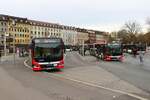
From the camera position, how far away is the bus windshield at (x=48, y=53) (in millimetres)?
27109

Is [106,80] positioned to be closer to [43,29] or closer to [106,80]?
[106,80]

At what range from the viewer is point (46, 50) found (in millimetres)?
27203

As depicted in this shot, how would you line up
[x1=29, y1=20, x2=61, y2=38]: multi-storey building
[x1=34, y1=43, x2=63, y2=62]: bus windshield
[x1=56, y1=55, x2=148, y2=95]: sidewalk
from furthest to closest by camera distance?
[x1=29, y1=20, x2=61, y2=38]: multi-storey building < [x1=34, y1=43, x2=63, y2=62]: bus windshield < [x1=56, y1=55, x2=148, y2=95]: sidewalk

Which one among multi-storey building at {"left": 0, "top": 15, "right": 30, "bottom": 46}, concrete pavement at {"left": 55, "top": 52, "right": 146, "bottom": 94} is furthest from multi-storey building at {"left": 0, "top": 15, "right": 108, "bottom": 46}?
concrete pavement at {"left": 55, "top": 52, "right": 146, "bottom": 94}

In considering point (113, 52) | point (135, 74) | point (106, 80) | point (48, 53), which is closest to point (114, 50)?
point (113, 52)

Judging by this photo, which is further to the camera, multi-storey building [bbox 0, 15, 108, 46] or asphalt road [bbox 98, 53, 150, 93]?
multi-storey building [bbox 0, 15, 108, 46]

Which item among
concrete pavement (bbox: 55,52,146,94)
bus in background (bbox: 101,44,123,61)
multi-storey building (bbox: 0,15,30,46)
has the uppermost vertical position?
multi-storey building (bbox: 0,15,30,46)

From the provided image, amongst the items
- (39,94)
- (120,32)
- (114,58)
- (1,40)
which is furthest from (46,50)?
(120,32)

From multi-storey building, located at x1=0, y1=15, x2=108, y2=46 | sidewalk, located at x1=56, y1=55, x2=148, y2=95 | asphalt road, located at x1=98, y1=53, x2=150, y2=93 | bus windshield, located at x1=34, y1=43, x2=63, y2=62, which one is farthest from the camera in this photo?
multi-storey building, located at x1=0, y1=15, x2=108, y2=46

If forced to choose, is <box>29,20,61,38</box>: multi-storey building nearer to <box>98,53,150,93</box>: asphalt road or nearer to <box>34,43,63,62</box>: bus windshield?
<box>98,53,150,93</box>: asphalt road

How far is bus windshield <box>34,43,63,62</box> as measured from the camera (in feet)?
88.9

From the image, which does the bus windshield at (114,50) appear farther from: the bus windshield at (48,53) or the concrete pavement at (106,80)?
the concrete pavement at (106,80)

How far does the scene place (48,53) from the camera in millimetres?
27141

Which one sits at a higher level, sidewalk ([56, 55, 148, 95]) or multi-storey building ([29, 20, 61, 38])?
multi-storey building ([29, 20, 61, 38])
